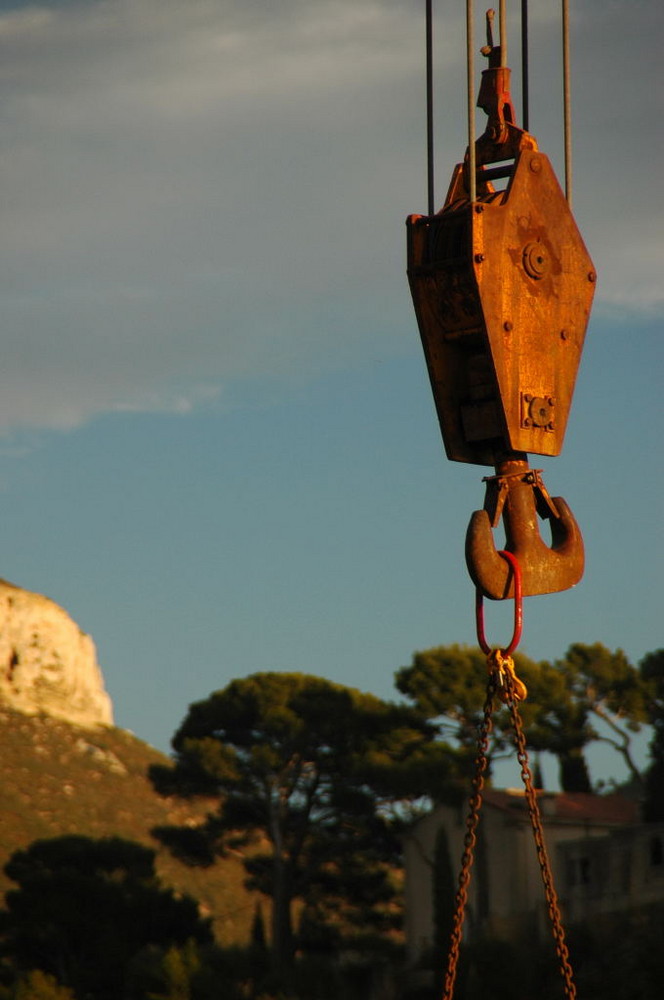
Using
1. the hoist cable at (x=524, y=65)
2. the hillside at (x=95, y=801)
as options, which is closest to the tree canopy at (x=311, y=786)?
the hillside at (x=95, y=801)

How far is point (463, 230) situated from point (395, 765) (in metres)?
46.4

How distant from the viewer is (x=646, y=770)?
171ft

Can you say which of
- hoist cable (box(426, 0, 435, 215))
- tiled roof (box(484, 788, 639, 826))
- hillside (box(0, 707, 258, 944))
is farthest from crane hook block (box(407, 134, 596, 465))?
hillside (box(0, 707, 258, 944))

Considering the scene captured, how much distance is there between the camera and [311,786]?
54500 millimetres

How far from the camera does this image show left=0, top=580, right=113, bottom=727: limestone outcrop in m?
103

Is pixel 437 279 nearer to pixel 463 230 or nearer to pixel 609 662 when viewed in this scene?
pixel 463 230

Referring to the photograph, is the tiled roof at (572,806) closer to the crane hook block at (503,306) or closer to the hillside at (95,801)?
the hillside at (95,801)

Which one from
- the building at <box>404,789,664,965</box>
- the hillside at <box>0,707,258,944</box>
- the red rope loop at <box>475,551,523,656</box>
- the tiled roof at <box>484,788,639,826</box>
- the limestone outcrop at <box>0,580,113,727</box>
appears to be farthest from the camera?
the limestone outcrop at <box>0,580,113,727</box>

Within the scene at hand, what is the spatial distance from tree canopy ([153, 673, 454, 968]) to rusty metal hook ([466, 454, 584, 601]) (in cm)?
4563

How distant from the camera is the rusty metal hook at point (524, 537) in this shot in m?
5.88

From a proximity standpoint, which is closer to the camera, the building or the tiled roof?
the building

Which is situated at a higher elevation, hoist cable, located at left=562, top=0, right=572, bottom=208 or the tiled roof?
the tiled roof

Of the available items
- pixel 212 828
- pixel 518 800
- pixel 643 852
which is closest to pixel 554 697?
pixel 518 800

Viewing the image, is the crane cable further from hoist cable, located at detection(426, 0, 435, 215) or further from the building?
the building
